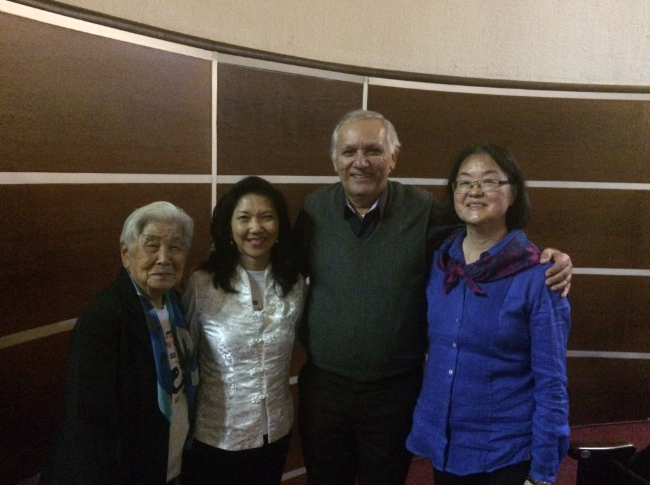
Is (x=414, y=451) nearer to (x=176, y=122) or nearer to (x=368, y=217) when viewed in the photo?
(x=368, y=217)

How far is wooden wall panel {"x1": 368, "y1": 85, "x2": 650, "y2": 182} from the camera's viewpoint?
2420 millimetres

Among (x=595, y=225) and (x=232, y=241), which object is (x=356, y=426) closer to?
(x=232, y=241)

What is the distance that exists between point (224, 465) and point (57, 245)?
855 mm

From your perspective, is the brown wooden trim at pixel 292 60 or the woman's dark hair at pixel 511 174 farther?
the brown wooden trim at pixel 292 60

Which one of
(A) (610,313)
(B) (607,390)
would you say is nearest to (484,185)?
(A) (610,313)

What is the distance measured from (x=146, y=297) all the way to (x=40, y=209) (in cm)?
45

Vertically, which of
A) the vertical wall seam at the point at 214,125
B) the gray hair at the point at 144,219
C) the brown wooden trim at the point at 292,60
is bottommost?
the gray hair at the point at 144,219

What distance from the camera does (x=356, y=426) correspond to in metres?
1.59

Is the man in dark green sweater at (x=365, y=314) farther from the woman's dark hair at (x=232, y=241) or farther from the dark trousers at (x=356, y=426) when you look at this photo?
the woman's dark hair at (x=232, y=241)

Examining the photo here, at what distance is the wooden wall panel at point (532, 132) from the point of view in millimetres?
2420

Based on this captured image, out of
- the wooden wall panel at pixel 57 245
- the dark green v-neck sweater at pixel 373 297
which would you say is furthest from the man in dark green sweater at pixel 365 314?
the wooden wall panel at pixel 57 245

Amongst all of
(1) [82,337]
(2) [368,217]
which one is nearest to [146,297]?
(1) [82,337]

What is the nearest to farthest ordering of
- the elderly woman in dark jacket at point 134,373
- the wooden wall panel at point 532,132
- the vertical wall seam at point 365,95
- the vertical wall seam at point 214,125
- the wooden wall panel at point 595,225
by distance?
the elderly woman in dark jacket at point 134,373 < the vertical wall seam at point 214,125 < the vertical wall seam at point 365,95 < the wooden wall panel at point 532,132 < the wooden wall panel at point 595,225

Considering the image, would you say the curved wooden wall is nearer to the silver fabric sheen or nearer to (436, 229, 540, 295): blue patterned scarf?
the silver fabric sheen
